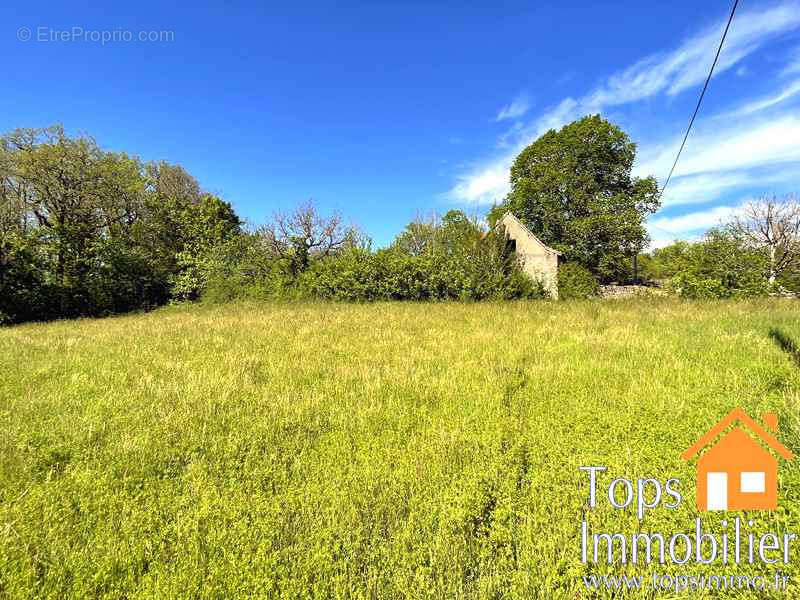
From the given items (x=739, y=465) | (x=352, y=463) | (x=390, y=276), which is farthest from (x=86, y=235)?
(x=739, y=465)

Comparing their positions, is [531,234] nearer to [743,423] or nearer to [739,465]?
[743,423]

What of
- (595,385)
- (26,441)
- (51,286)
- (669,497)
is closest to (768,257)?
(595,385)

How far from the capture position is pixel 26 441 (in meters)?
3.19

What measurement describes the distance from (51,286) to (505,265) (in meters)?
22.5

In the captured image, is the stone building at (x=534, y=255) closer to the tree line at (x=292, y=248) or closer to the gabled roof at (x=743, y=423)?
the tree line at (x=292, y=248)

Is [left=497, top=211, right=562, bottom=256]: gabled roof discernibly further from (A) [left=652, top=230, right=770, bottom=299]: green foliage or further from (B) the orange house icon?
(B) the orange house icon

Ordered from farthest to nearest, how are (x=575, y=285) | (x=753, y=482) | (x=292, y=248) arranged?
(x=292, y=248) < (x=575, y=285) < (x=753, y=482)

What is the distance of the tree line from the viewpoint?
615 inches

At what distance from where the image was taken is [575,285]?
694 inches

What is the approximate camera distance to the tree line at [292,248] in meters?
15.6

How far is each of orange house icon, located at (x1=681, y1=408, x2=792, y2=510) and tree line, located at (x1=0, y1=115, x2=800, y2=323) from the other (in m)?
12.9

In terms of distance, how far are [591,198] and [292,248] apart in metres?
22.0

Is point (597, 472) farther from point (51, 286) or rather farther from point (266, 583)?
point (51, 286)

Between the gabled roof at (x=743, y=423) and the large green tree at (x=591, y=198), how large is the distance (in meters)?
21.8
